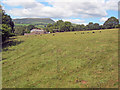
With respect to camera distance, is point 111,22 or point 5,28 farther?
point 111,22

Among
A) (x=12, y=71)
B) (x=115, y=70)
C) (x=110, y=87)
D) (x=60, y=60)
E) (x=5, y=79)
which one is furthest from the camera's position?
(x=60, y=60)

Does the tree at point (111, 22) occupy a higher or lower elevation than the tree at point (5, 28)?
higher

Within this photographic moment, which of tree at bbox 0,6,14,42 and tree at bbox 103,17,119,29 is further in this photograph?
tree at bbox 103,17,119,29

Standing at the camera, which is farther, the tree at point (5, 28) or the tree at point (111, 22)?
the tree at point (111, 22)

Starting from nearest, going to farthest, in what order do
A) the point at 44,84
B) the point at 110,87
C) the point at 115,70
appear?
the point at 110,87, the point at 44,84, the point at 115,70

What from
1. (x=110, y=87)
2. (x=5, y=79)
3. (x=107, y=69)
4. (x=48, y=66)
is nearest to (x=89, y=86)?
(x=110, y=87)

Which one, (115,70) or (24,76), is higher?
(115,70)

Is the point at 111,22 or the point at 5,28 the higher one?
the point at 111,22

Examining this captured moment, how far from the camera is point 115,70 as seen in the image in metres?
21.7

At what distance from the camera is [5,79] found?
2347cm

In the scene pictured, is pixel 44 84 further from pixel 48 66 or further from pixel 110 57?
pixel 110 57

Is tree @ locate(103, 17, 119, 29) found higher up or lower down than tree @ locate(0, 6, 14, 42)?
higher up

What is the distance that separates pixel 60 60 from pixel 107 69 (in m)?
11.5

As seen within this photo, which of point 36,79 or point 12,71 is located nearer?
point 36,79
